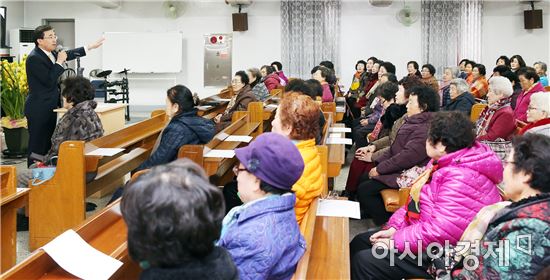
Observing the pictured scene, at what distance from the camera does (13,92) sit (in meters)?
6.47

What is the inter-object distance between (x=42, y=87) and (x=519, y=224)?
13.8 feet

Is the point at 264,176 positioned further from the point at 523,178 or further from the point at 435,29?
the point at 435,29

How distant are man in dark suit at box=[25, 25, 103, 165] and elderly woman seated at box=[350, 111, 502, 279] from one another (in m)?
3.29

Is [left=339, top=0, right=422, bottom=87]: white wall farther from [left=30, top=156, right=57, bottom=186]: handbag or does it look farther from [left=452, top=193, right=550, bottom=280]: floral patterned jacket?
[left=452, top=193, right=550, bottom=280]: floral patterned jacket

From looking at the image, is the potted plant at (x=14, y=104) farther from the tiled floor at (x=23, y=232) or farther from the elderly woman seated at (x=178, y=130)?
the elderly woman seated at (x=178, y=130)

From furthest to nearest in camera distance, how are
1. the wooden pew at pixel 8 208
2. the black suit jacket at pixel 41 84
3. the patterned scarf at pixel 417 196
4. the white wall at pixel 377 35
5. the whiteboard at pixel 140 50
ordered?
the whiteboard at pixel 140 50 < the white wall at pixel 377 35 < the black suit jacket at pixel 41 84 < the wooden pew at pixel 8 208 < the patterned scarf at pixel 417 196

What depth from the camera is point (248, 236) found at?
1.67 meters

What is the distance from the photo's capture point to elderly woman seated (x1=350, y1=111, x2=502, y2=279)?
245 centimetres

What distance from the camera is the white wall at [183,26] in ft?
41.4

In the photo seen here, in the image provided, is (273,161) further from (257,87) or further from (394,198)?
(257,87)

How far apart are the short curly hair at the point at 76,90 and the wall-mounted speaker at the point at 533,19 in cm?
1008

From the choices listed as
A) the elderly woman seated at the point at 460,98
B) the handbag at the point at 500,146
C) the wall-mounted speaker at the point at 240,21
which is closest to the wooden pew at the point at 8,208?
the handbag at the point at 500,146

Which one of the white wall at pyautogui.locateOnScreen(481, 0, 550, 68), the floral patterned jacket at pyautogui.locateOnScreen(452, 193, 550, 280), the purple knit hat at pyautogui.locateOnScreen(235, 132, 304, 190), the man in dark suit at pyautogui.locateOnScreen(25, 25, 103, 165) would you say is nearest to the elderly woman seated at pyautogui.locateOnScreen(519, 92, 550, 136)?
the floral patterned jacket at pyautogui.locateOnScreen(452, 193, 550, 280)

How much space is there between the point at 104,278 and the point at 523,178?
137 cm
